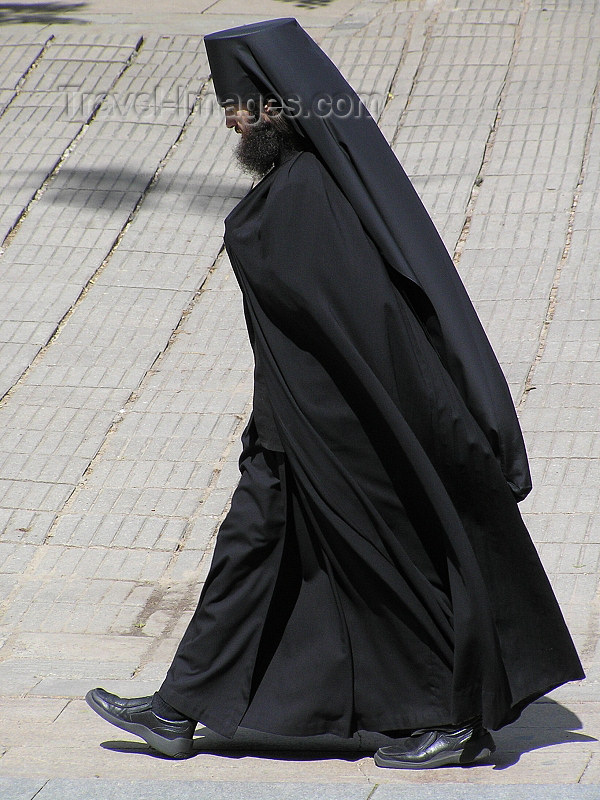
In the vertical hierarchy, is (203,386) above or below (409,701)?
below

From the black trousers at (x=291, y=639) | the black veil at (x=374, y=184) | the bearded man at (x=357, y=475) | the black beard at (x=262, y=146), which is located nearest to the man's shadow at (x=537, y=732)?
the bearded man at (x=357, y=475)

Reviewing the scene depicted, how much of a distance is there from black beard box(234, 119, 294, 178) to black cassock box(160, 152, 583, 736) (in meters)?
0.04

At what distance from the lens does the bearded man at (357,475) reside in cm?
299

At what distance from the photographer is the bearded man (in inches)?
118

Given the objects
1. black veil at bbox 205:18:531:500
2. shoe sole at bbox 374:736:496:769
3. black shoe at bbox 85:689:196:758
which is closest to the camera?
black veil at bbox 205:18:531:500

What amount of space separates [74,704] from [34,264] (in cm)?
417

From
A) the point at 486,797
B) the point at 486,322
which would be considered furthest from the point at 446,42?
the point at 486,797

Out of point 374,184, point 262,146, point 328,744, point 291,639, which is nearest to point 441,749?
point 328,744

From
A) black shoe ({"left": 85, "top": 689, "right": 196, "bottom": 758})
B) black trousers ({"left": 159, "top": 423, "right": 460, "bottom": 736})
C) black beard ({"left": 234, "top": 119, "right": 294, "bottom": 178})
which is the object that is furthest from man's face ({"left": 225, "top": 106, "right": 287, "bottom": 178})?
black shoe ({"left": 85, "top": 689, "right": 196, "bottom": 758})

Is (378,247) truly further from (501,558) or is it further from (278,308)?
(501,558)

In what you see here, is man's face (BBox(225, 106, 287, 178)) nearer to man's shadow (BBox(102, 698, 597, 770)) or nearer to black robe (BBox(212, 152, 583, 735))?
black robe (BBox(212, 152, 583, 735))

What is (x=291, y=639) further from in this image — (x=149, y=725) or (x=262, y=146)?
(x=262, y=146)

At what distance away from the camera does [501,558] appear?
310 centimetres

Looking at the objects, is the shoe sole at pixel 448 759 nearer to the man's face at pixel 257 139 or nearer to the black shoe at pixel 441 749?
the black shoe at pixel 441 749
